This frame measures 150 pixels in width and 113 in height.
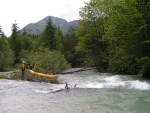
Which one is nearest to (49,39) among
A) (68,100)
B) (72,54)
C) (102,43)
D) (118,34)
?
(72,54)

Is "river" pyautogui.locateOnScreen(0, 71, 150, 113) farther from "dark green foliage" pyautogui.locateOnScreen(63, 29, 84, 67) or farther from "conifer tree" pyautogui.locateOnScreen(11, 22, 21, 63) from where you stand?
→ "conifer tree" pyautogui.locateOnScreen(11, 22, 21, 63)

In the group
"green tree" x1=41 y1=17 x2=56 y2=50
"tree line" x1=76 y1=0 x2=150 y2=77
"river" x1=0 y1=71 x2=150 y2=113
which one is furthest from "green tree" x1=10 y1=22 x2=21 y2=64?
"river" x1=0 y1=71 x2=150 y2=113

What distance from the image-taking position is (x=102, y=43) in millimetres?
59875

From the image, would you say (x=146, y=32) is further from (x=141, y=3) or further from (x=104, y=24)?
(x=104, y=24)

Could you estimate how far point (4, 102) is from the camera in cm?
2069

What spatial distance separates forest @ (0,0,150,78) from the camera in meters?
38.8

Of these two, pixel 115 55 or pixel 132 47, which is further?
pixel 115 55

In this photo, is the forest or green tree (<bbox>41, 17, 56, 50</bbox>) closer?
the forest

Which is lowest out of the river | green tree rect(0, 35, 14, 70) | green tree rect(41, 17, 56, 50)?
the river

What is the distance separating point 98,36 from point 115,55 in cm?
979

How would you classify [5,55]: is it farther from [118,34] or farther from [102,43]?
[118,34]

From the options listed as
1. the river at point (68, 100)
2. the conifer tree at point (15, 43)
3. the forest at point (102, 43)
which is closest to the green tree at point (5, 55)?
the forest at point (102, 43)

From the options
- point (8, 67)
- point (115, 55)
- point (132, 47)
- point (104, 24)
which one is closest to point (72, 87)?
point (132, 47)

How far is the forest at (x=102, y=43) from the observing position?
127 ft
